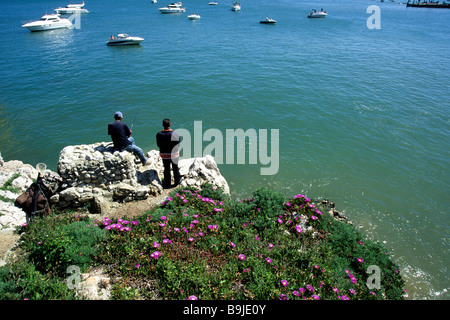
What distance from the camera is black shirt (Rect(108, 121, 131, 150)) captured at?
35.3 feet

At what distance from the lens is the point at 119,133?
10.9 m

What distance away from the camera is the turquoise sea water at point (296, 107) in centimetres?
1316

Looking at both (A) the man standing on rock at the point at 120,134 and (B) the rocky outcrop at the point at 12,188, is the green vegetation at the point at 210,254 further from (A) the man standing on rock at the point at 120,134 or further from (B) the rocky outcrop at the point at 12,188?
(A) the man standing on rock at the point at 120,134

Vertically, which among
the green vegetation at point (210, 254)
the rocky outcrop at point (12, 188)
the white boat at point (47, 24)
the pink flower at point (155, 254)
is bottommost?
the rocky outcrop at point (12, 188)

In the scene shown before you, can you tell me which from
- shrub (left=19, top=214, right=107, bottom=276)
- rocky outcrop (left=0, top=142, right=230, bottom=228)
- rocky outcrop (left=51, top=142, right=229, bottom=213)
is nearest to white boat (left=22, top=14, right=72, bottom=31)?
rocky outcrop (left=0, top=142, right=230, bottom=228)

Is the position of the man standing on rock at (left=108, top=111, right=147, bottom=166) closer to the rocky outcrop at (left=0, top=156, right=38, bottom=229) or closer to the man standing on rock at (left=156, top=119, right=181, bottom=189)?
the man standing on rock at (left=156, top=119, right=181, bottom=189)

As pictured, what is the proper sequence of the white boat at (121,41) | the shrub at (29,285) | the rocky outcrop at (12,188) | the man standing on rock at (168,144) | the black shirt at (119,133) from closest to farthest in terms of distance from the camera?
the shrub at (29,285) → the rocky outcrop at (12,188) → the man standing on rock at (168,144) → the black shirt at (119,133) → the white boat at (121,41)

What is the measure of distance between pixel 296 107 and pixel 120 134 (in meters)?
16.0

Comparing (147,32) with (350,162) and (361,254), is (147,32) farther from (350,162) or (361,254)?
(361,254)

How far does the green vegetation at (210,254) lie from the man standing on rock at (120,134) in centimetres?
325

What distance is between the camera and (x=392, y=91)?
25.3 metres

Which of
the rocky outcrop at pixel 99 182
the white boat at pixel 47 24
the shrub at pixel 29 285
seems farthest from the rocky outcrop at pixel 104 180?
the white boat at pixel 47 24

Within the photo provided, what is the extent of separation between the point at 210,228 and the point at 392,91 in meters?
24.9
